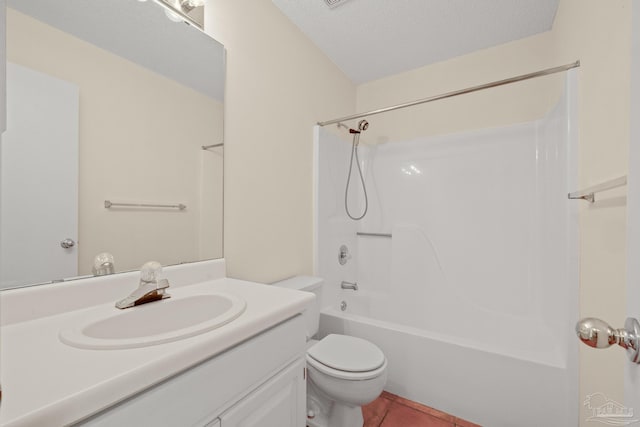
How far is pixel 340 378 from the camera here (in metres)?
1.20

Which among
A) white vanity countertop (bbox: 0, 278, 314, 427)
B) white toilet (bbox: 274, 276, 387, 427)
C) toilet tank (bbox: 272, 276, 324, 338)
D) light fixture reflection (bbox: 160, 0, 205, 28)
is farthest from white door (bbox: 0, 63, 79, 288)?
toilet tank (bbox: 272, 276, 324, 338)

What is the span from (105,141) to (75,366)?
0.74m

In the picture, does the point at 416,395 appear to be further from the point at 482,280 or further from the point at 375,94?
the point at 375,94

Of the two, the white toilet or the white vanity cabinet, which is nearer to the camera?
the white vanity cabinet

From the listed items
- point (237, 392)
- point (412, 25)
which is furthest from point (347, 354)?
point (412, 25)

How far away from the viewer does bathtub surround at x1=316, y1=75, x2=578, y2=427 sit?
130cm

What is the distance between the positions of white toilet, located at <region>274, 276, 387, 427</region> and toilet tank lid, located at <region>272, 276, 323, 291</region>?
16mm

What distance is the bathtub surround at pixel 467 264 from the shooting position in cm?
130

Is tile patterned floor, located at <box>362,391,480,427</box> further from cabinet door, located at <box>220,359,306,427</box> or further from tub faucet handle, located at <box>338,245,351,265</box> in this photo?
tub faucet handle, located at <box>338,245,351,265</box>

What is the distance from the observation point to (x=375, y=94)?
8.31ft

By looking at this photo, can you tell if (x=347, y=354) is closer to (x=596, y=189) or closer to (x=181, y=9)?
(x=596, y=189)

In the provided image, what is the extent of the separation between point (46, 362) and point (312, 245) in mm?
1516

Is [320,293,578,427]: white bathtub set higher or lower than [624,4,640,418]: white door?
lower

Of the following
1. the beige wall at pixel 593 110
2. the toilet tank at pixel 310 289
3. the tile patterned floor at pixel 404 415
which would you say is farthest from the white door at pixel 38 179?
the beige wall at pixel 593 110
